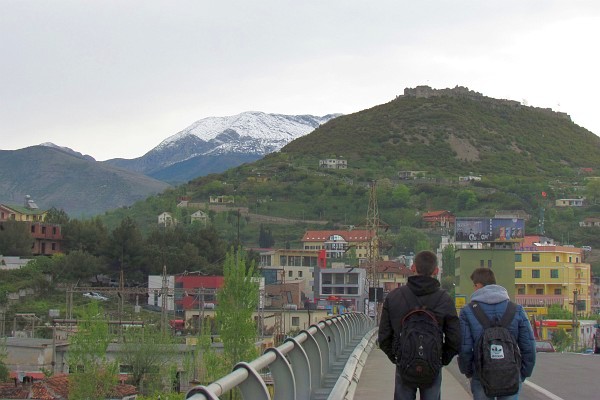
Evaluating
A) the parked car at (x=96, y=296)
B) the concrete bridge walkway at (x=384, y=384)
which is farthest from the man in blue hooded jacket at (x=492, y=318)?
the parked car at (x=96, y=296)

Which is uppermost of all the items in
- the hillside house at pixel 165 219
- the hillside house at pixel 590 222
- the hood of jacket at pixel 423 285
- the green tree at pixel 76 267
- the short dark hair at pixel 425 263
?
the hillside house at pixel 590 222

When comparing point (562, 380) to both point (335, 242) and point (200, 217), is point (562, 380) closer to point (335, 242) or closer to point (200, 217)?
point (335, 242)

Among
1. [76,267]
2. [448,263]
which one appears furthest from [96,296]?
[448,263]

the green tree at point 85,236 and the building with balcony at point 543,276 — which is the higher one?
the green tree at point 85,236

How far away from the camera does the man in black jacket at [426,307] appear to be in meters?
9.16

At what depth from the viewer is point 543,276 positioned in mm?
100938

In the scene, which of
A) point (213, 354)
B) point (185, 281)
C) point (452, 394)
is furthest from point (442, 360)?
point (185, 281)

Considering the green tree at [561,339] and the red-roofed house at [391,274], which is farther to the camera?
the red-roofed house at [391,274]

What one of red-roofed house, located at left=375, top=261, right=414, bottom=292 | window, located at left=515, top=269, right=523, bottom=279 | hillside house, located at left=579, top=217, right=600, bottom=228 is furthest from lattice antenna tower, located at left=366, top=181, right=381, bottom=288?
hillside house, located at left=579, top=217, right=600, bottom=228

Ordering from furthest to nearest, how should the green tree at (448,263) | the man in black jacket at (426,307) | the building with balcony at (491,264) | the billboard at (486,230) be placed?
the green tree at (448,263), the billboard at (486,230), the building with balcony at (491,264), the man in black jacket at (426,307)

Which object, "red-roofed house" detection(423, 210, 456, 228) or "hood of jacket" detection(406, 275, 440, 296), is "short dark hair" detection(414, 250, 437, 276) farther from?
"red-roofed house" detection(423, 210, 456, 228)

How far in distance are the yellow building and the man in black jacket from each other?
90882 mm

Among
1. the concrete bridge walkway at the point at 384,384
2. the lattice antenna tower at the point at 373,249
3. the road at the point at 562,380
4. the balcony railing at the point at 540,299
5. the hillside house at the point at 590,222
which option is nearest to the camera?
the concrete bridge walkway at the point at 384,384

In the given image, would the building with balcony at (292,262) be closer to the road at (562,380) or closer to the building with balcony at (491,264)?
the building with balcony at (491,264)
